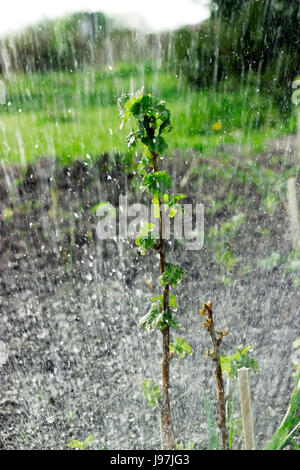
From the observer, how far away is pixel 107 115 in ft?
13.2

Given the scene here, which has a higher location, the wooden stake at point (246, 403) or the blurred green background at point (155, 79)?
the blurred green background at point (155, 79)

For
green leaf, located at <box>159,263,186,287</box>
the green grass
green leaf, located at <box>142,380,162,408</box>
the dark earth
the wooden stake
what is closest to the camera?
the wooden stake

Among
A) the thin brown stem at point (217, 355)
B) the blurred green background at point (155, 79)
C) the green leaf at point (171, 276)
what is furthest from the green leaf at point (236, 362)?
the blurred green background at point (155, 79)

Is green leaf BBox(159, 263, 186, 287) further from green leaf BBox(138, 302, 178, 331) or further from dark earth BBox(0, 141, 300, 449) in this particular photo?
dark earth BBox(0, 141, 300, 449)

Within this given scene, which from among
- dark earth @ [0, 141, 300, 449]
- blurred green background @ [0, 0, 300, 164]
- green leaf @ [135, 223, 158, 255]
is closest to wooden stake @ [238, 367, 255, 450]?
green leaf @ [135, 223, 158, 255]

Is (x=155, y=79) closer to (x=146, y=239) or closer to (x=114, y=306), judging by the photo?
(x=114, y=306)

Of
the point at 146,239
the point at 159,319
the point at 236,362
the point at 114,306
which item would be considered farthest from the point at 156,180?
the point at 114,306

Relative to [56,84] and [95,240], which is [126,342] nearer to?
[95,240]

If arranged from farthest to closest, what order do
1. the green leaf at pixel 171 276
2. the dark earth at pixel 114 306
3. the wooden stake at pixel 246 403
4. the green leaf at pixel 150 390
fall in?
the dark earth at pixel 114 306 < the green leaf at pixel 150 390 < the green leaf at pixel 171 276 < the wooden stake at pixel 246 403

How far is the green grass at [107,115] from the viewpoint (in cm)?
387

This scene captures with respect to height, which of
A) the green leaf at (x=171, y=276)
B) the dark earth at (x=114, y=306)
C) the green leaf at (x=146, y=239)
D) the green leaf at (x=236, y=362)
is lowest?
the dark earth at (x=114, y=306)

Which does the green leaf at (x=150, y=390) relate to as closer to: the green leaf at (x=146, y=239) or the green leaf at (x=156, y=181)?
the green leaf at (x=146, y=239)

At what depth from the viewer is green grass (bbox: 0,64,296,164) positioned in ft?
12.7

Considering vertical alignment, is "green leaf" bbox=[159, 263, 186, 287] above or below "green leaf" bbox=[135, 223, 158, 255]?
below
